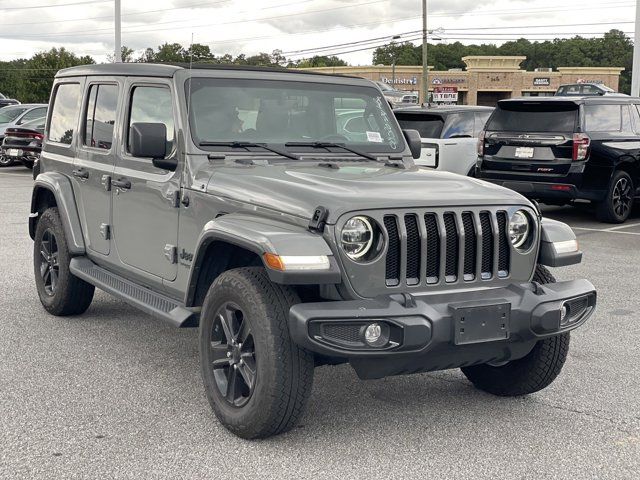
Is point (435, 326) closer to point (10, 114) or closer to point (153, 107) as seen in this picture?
point (153, 107)

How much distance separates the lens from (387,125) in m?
6.06

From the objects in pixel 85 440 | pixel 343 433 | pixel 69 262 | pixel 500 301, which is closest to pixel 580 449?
pixel 500 301

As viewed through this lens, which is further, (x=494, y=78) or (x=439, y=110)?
(x=494, y=78)

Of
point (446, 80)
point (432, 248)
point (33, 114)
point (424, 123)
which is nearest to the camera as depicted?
point (432, 248)

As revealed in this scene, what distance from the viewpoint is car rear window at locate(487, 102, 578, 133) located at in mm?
12594

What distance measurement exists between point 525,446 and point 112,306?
406 cm

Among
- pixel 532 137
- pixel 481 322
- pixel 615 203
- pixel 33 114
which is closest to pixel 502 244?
pixel 481 322

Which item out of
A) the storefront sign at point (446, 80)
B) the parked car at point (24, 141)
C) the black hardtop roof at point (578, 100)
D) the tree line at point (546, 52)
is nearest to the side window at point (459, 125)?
the black hardtop roof at point (578, 100)

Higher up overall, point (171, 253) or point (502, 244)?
point (502, 244)

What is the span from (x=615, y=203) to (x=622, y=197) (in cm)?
19

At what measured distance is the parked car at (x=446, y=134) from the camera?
1408 centimetres

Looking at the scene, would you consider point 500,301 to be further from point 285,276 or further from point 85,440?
point 85,440

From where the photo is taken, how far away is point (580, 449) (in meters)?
4.40

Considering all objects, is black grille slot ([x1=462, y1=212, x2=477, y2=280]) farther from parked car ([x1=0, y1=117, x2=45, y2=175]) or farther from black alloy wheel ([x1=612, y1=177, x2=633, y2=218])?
parked car ([x1=0, y1=117, x2=45, y2=175])
